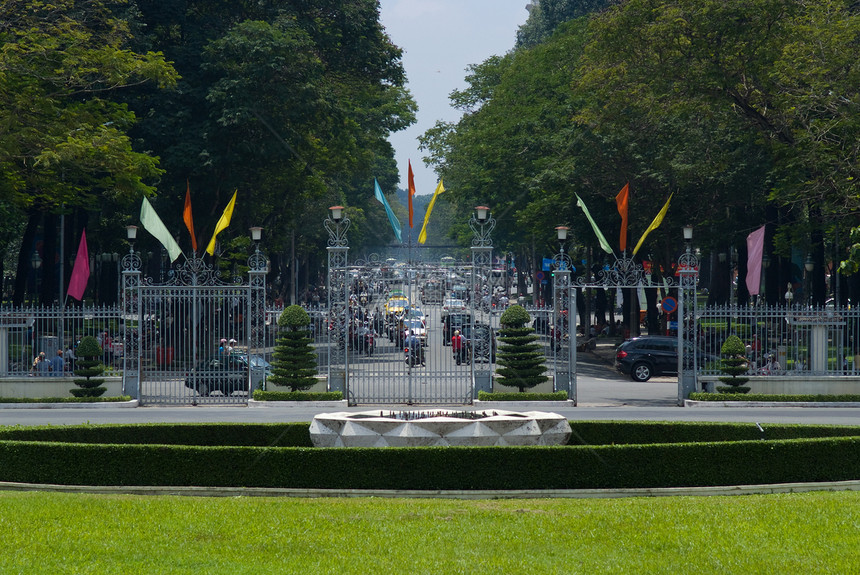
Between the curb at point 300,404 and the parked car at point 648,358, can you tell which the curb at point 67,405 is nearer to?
the curb at point 300,404

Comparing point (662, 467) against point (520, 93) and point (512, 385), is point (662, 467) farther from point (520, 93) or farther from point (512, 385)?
point (520, 93)

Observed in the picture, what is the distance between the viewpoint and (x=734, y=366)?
1062 inches

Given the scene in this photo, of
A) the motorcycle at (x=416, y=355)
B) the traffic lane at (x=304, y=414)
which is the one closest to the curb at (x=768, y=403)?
the traffic lane at (x=304, y=414)

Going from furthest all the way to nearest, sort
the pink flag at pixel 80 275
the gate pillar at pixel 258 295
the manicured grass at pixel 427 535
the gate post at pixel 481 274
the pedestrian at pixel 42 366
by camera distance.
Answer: the pink flag at pixel 80 275 < the pedestrian at pixel 42 366 < the gate pillar at pixel 258 295 < the gate post at pixel 481 274 < the manicured grass at pixel 427 535

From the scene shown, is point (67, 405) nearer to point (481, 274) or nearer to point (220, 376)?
point (220, 376)

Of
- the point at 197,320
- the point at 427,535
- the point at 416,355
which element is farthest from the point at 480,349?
the point at 427,535

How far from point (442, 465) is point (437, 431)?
1606 mm

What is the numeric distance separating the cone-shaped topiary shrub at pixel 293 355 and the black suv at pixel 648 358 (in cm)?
1343

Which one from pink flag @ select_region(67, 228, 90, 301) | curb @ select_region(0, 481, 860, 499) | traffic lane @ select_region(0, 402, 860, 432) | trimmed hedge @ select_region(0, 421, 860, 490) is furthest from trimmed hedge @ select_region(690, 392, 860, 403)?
pink flag @ select_region(67, 228, 90, 301)

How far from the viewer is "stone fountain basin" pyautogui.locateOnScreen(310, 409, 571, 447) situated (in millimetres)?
14211

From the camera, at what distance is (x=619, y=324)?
58875 mm

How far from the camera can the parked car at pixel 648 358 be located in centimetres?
Result: 3594

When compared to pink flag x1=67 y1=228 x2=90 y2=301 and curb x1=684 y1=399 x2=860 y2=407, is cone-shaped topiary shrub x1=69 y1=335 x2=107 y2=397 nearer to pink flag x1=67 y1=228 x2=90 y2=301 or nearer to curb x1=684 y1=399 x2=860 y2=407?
pink flag x1=67 y1=228 x2=90 y2=301

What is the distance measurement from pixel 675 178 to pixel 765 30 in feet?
25.7
